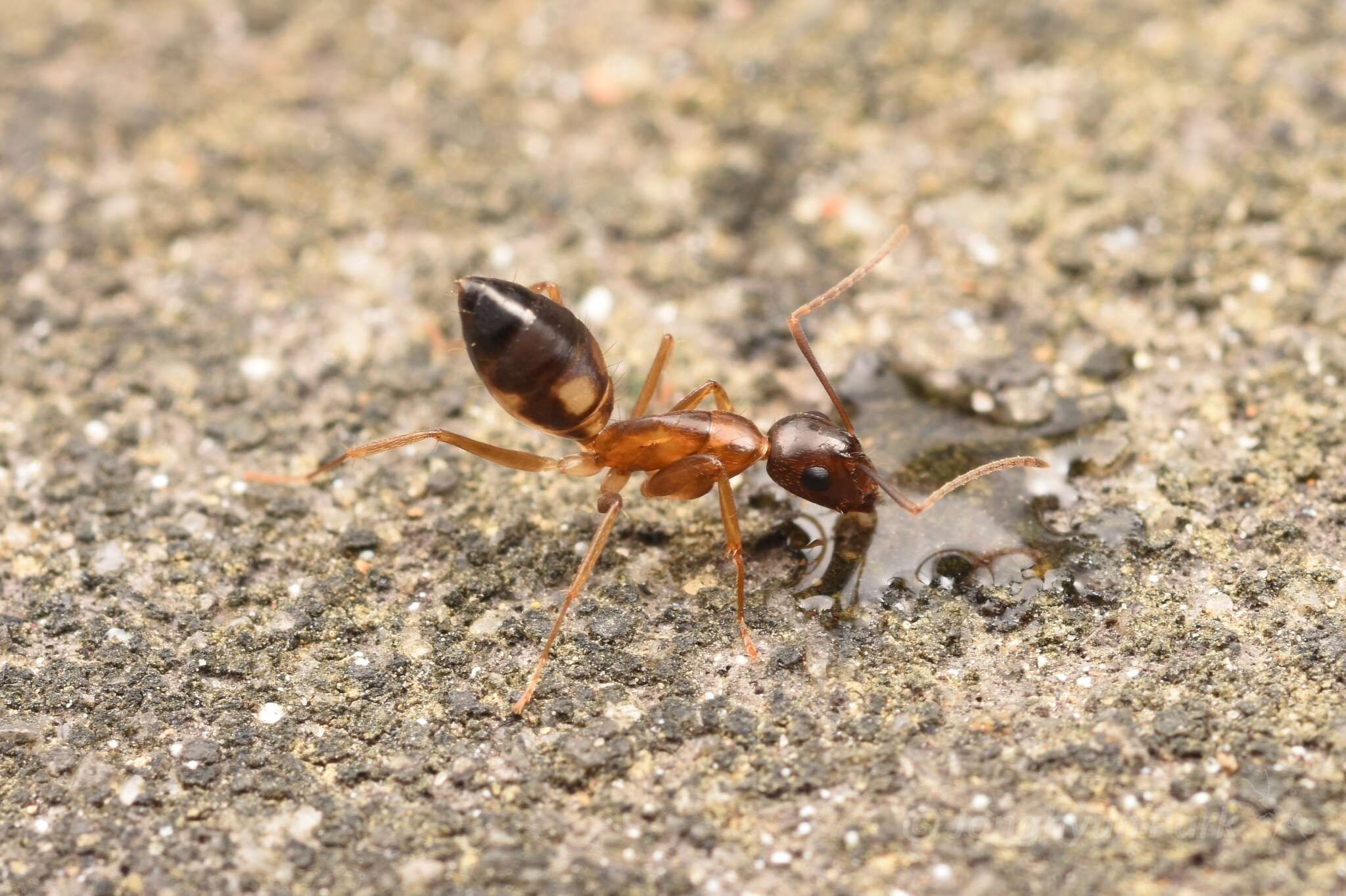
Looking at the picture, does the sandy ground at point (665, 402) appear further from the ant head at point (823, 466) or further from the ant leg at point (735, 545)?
the ant head at point (823, 466)

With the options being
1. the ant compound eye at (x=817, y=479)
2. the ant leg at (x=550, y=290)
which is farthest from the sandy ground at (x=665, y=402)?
the ant leg at (x=550, y=290)

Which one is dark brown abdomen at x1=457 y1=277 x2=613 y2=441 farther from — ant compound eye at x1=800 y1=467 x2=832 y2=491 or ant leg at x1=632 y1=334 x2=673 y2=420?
ant compound eye at x1=800 y1=467 x2=832 y2=491

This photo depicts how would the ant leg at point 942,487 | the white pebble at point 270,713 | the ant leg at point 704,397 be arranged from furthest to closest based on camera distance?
the ant leg at point 704,397, the ant leg at point 942,487, the white pebble at point 270,713

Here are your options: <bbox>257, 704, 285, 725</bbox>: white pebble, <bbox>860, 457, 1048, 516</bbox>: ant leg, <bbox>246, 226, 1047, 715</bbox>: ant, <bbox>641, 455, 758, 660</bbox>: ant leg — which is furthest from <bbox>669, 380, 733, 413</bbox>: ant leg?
<bbox>257, 704, 285, 725</bbox>: white pebble

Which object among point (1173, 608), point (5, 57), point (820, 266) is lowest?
point (1173, 608)

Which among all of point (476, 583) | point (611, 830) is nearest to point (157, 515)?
point (476, 583)

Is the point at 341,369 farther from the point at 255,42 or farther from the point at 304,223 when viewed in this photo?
the point at 255,42

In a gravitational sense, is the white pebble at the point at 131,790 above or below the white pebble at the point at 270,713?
below
